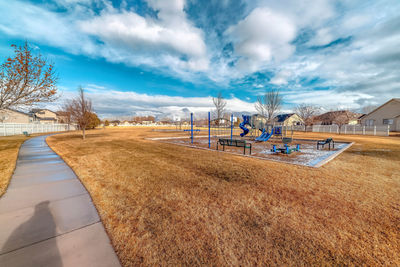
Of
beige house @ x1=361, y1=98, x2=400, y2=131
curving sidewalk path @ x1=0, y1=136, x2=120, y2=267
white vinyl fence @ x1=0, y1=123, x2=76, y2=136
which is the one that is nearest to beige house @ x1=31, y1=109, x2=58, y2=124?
white vinyl fence @ x1=0, y1=123, x2=76, y2=136

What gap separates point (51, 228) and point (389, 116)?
53592 millimetres

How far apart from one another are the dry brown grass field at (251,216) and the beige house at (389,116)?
141ft

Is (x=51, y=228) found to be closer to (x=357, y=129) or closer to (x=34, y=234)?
(x=34, y=234)

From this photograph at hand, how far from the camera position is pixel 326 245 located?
7.91ft

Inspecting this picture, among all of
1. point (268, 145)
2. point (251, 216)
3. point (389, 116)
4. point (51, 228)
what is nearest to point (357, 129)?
point (389, 116)

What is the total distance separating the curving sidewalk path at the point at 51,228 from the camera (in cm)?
216

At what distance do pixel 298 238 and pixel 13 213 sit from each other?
5.81m

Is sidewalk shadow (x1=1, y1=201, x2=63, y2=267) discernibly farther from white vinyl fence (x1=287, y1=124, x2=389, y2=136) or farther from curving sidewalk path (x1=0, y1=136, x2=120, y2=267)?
white vinyl fence (x1=287, y1=124, x2=389, y2=136)

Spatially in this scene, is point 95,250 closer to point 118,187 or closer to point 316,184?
point 118,187

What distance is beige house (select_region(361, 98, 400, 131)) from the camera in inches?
1238

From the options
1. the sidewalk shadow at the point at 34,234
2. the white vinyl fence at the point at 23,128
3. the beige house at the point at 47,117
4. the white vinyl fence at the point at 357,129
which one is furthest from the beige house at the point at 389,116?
the beige house at the point at 47,117

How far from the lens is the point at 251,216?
317cm

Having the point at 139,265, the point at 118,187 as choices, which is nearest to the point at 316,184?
the point at 139,265

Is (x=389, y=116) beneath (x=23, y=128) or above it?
above
